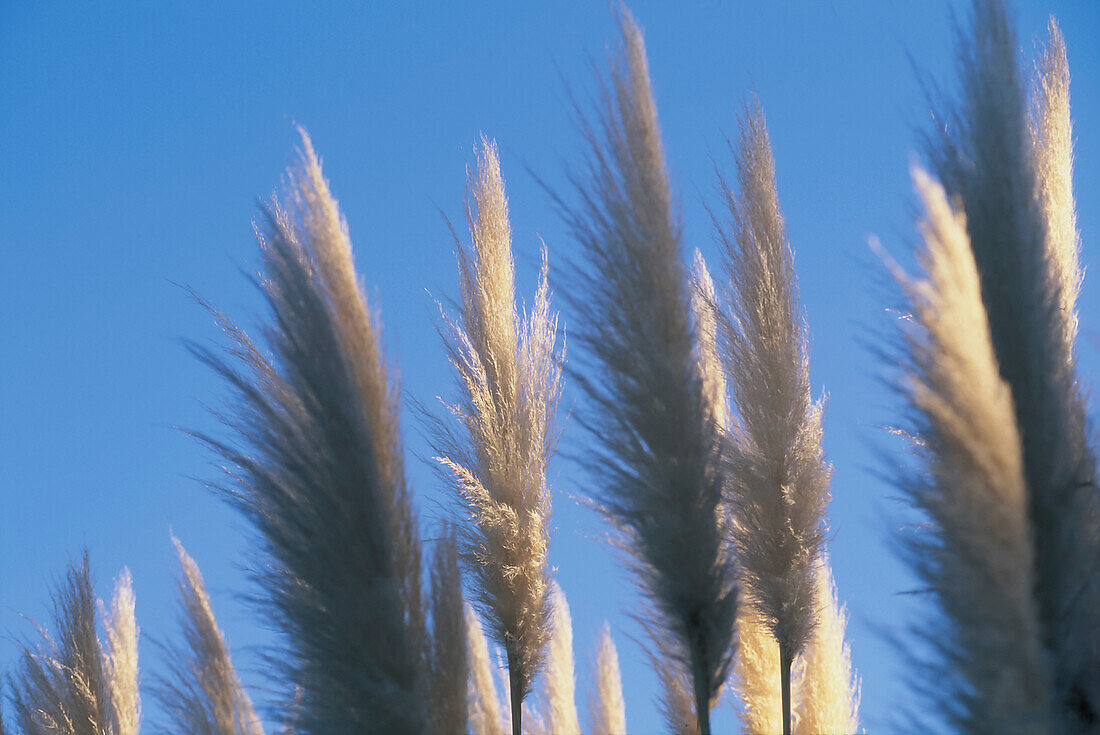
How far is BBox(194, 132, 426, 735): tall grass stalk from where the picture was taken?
216 cm

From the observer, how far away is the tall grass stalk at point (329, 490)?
2.16 m

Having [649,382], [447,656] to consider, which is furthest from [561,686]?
[649,382]

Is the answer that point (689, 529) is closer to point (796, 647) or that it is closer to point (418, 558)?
point (418, 558)

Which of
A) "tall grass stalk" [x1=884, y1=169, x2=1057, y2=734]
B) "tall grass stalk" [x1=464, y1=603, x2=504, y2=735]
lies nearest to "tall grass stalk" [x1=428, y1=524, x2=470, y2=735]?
"tall grass stalk" [x1=884, y1=169, x2=1057, y2=734]

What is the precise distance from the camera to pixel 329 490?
2.20 m

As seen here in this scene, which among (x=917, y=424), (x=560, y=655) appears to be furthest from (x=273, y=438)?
(x=560, y=655)

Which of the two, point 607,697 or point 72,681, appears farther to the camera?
point 607,697

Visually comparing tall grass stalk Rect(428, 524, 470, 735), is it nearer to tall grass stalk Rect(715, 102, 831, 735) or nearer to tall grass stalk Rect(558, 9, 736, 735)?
tall grass stalk Rect(558, 9, 736, 735)

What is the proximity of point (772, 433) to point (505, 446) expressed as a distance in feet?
2.59

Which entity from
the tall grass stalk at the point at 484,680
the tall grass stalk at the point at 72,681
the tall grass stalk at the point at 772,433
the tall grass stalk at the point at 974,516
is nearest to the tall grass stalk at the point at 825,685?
the tall grass stalk at the point at 772,433

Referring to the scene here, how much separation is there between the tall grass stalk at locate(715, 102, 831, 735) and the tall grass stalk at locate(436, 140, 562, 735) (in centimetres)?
58

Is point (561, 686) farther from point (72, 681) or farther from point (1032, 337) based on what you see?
point (1032, 337)

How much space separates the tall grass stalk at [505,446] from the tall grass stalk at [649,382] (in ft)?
2.01

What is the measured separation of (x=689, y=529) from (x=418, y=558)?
1.99 feet
